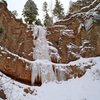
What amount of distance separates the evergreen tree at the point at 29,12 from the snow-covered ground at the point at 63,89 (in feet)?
55.3

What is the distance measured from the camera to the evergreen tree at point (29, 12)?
35125 millimetres

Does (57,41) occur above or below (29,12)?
below

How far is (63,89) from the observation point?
61.7 ft

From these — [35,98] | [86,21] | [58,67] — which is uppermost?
[86,21]

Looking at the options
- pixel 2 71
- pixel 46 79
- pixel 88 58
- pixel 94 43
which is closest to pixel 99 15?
pixel 94 43

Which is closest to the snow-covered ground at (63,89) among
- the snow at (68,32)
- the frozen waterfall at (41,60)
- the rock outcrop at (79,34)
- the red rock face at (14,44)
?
the frozen waterfall at (41,60)

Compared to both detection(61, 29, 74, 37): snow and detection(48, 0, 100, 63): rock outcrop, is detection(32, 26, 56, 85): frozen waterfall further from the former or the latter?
detection(61, 29, 74, 37): snow

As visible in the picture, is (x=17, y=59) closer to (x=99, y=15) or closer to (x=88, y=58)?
(x=88, y=58)

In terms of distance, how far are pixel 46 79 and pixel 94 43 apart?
5794 mm

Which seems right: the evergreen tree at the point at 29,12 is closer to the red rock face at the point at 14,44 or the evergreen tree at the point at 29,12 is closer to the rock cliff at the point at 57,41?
the rock cliff at the point at 57,41

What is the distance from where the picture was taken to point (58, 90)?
1870 cm

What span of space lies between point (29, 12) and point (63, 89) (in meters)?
18.8

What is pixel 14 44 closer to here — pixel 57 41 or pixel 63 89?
pixel 57 41

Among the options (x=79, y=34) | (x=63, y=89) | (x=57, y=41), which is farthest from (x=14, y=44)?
(x=63, y=89)
